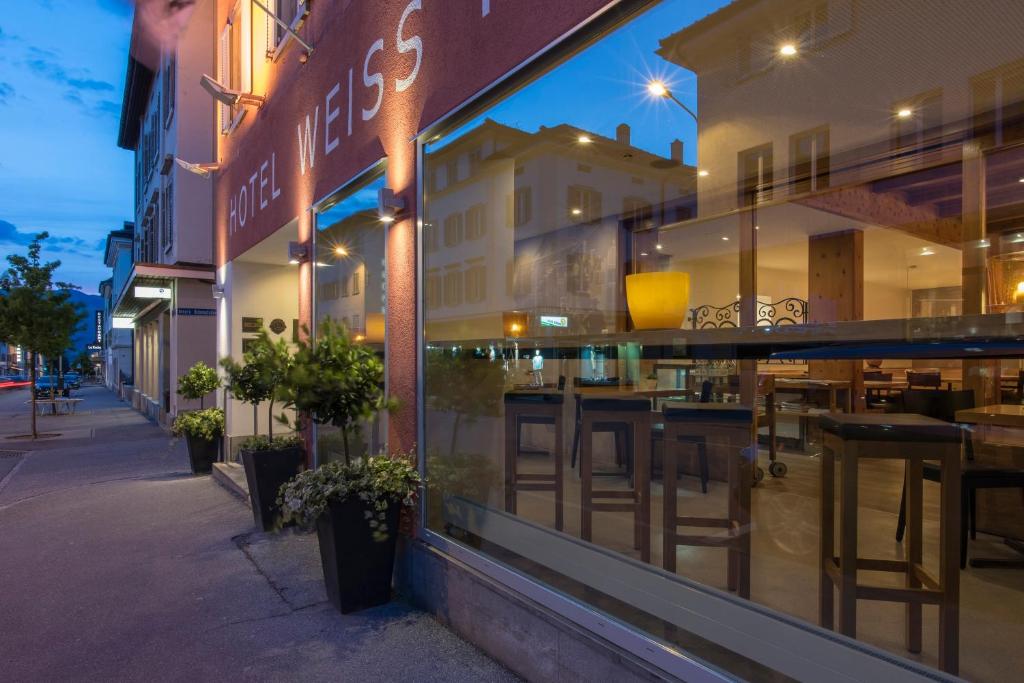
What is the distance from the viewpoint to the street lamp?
355 cm

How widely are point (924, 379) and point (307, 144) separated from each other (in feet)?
17.1

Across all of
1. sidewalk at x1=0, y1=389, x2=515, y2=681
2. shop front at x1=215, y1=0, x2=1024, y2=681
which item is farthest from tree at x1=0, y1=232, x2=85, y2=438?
shop front at x1=215, y1=0, x2=1024, y2=681

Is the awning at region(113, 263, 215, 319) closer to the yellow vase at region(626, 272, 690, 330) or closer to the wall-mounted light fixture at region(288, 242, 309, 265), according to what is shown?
the wall-mounted light fixture at region(288, 242, 309, 265)

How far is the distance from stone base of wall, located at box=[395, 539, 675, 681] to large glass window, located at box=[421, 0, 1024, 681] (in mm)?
174

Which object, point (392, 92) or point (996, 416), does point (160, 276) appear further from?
point (996, 416)

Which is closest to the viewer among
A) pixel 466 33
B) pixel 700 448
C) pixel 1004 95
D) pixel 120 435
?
pixel 1004 95

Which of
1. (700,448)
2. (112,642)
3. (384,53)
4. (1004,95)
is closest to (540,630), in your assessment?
(700,448)

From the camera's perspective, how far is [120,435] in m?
13.4

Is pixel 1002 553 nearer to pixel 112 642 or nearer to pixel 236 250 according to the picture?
pixel 112 642

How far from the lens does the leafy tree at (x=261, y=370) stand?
Result: 3.89 meters

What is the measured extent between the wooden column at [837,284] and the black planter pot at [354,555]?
2432 mm


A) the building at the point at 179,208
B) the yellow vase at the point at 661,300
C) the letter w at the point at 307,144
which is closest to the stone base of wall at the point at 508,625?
the yellow vase at the point at 661,300

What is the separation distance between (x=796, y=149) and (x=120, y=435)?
570 inches

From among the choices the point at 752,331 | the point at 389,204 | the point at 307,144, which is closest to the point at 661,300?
the point at 752,331
